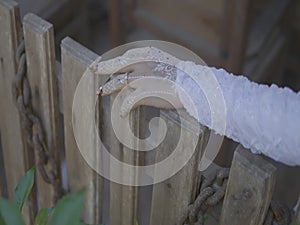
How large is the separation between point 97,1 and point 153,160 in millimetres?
2445

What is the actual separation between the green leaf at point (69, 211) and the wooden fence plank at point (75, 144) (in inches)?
14.8

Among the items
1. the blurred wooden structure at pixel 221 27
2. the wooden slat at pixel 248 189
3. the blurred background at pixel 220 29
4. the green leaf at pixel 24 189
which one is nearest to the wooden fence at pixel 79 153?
the wooden slat at pixel 248 189

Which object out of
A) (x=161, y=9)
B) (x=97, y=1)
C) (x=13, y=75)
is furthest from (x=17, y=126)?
(x=97, y=1)

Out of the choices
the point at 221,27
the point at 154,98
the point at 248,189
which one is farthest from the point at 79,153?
the point at 221,27

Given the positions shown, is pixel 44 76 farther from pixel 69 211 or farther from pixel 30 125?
pixel 69 211

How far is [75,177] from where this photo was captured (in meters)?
1.69

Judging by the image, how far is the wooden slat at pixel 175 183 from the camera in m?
1.29

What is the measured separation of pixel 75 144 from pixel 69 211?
537mm

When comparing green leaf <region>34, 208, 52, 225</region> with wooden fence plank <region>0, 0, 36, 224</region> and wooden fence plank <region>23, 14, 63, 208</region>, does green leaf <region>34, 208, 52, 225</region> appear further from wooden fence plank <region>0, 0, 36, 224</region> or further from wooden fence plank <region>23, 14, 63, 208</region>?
wooden fence plank <region>0, 0, 36, 224</region>

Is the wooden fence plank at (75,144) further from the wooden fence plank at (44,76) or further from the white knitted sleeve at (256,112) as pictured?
the white knitted sleeve at (256,112)

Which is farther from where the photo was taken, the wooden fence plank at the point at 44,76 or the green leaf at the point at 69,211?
the wooden fence plank at the point at 44,76

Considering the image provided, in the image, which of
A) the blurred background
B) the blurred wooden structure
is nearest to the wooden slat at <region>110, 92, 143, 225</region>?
the blurred background

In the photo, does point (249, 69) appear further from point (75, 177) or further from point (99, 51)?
point (75, 177)

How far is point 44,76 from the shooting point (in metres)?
1.54
